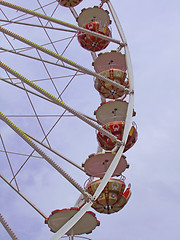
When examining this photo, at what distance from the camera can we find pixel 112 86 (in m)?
13.4

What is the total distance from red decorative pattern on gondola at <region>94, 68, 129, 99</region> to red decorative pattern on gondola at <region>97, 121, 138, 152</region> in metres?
1.56

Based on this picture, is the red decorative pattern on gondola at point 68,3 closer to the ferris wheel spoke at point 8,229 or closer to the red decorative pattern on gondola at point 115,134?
the red decorative pattern on gondola at point 115,134

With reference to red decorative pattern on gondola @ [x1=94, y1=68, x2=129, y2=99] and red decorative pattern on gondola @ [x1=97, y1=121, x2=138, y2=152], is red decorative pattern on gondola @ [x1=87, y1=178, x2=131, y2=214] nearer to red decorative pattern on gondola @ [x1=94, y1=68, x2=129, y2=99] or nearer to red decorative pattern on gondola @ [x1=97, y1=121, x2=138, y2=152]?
red decorative pattern on gondola @ [x1=97, y1=121, x2=138, y2=152]

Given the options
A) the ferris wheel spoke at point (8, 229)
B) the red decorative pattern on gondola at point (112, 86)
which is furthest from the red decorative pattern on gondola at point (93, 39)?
the ferris wheel spoke at point (8, 229)

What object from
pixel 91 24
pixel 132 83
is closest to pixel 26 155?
pixel 132 83

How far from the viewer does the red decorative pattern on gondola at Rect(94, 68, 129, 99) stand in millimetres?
13469

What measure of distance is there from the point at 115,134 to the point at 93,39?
3940 millimetres

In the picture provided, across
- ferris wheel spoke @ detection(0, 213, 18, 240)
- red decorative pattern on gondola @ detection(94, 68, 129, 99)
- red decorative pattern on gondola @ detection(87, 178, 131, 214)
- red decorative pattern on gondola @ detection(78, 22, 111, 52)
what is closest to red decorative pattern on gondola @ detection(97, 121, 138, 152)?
red decorative pattern on gondola @ detection(87, 178, 131, 214)

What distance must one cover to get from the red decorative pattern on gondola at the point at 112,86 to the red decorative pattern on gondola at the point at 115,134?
1.56 m

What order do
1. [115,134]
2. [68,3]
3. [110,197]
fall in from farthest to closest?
1. [68,3]
2. [115,134]
3. [110,197]

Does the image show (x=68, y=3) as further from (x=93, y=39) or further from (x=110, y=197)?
(x=110, y=197)

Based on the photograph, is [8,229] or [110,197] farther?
[110,197]

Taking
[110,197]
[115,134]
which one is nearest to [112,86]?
[115,134]

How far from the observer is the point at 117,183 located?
1111 cm
